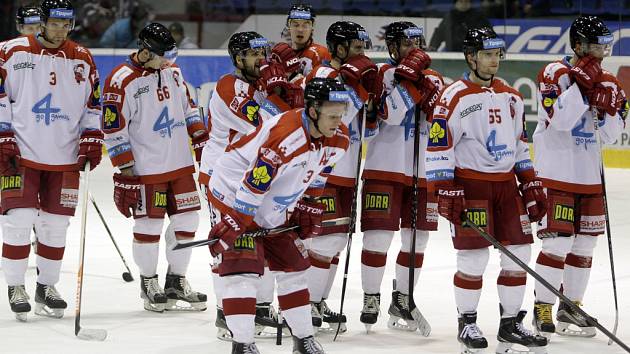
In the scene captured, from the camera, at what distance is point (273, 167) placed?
4508 millimetres

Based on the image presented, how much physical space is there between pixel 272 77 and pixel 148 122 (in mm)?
885

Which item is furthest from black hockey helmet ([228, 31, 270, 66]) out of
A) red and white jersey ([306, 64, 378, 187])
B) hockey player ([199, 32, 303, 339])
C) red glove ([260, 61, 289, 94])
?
red and white jersey ([306, 64, 378, 187])

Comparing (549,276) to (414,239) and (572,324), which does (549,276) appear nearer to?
(572,324)

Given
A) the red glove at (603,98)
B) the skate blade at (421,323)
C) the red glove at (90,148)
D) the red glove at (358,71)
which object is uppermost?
the red glove at (358,71)

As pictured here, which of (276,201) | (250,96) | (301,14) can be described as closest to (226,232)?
(276,201)

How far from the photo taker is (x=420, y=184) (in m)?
5.88

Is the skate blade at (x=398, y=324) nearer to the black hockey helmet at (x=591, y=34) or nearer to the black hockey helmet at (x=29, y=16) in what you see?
the black hockey helmet at (x=591, y=34)

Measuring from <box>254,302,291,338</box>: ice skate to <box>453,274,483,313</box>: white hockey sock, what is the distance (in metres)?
0.86

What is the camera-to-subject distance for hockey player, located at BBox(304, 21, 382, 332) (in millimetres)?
5645

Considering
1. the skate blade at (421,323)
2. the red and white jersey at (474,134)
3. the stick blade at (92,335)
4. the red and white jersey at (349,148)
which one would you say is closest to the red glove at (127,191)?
the stick blade at (92,335)

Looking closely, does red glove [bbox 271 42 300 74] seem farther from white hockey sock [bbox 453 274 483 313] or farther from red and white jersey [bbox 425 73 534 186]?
white hockey sock [bbox 453 274 483 313]

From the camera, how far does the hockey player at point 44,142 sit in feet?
19.6

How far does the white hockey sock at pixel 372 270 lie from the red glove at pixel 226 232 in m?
1.39

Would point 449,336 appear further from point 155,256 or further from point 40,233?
point 40,233
